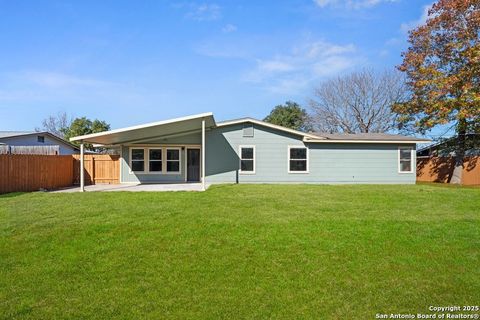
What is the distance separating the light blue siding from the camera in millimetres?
16594

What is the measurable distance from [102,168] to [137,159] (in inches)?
77.3

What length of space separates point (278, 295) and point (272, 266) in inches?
32.9

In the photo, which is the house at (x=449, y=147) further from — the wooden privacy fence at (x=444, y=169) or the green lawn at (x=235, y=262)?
the green lawn at (x=235, y=262)

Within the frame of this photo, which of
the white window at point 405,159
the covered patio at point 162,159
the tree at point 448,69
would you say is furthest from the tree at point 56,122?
the white window at point 405,159

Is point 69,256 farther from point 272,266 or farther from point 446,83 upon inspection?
point 446,83

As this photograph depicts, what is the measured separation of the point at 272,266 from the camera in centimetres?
449

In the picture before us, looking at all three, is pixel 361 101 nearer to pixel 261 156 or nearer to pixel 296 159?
pixel 296 159

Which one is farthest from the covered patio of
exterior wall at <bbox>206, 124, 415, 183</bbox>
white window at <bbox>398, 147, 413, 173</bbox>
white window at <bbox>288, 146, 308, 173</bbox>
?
white window at <bbox>398, 147, 413, 173</bbox>

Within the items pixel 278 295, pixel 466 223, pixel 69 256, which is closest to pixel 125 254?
pixel 69 256

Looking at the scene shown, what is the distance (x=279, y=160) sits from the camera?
A: 54.9 ft

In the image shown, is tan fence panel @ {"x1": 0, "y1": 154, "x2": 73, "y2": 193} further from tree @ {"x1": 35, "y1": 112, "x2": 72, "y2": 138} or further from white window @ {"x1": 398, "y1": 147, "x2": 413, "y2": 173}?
tree @ {"x1": 35, "y1": 112, "x2": 72, "y2": 138}

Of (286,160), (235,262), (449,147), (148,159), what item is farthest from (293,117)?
(235,262)

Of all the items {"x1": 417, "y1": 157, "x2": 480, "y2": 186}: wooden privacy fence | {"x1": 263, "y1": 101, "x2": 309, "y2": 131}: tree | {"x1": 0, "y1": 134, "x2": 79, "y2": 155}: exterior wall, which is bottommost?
{"x1": 417, "y1": 157, "x2": 480, "y2": 186}: wooden privacy fence

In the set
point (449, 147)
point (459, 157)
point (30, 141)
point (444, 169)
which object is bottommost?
point (444, 169)
